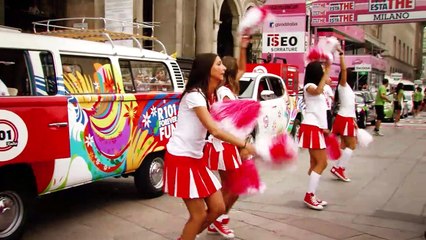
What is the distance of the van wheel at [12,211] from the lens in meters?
4.61

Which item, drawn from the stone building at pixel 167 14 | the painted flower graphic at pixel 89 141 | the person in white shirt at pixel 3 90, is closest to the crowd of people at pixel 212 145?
A: the painted flower graphic at pixel 89 141

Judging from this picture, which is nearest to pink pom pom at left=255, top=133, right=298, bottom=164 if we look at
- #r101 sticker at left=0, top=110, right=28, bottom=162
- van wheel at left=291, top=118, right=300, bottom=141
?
#r101 sticker at left=0, top=110, right=28, bottom=162

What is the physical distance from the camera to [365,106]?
18656 mm

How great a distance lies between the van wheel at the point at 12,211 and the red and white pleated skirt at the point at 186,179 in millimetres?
1874

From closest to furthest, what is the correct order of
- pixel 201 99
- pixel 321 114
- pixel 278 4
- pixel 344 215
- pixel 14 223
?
1. pixel 201 99
2. pixel 14 223
3. pixel 344 215
4. pixel 321 114
5. pixel 278 4

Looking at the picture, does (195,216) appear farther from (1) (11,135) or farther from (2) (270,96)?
(2) (270,96)

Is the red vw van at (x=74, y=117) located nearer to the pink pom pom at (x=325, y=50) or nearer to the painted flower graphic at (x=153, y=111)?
the painted flower graphic at (x=153, y=111)

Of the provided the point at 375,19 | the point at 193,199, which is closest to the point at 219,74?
the point at 193,199

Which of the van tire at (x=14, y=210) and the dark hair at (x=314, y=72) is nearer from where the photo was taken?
the van tire at (x=14, y=210)

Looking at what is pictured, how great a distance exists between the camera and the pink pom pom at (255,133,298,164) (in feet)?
11.5

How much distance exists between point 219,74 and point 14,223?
8.76 feet

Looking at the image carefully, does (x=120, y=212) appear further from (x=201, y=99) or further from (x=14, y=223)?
(x=201, y=99)

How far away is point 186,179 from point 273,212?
2.61m

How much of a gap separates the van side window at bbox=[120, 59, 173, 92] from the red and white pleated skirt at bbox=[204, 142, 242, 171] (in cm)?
190
